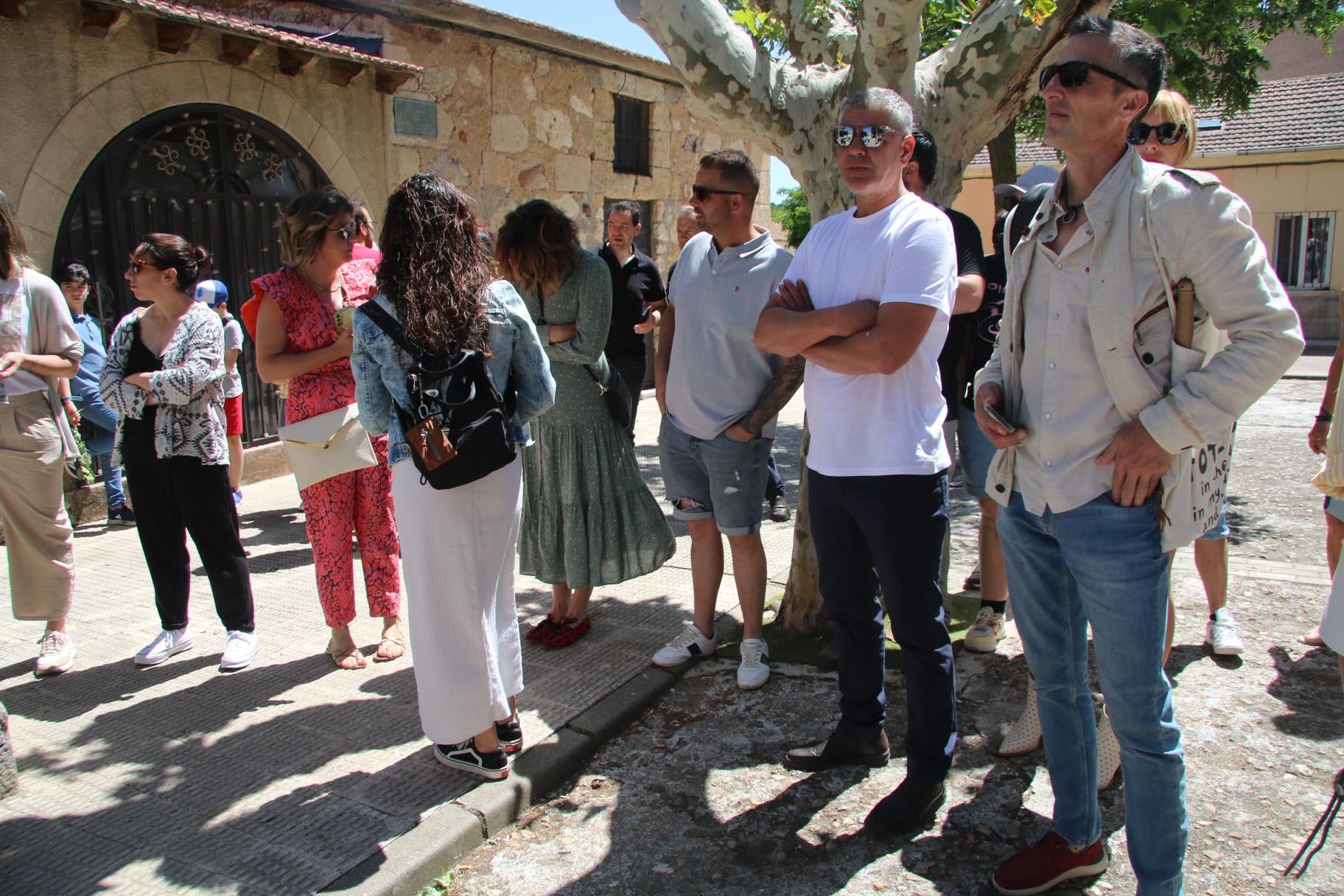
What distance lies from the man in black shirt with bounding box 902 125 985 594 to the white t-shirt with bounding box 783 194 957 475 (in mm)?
226

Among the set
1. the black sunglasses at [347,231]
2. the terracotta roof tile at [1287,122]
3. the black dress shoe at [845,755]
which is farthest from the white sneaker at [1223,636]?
the terracotta roof tile at [1287,122]

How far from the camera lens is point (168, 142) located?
25.1 ft

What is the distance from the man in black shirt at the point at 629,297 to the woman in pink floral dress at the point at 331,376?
2029 mm

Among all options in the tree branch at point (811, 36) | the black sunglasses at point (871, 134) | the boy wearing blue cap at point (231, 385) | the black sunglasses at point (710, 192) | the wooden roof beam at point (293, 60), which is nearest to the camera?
the black sunglasses at point (871, 134)

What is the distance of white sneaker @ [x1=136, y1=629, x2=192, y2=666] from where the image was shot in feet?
13.9

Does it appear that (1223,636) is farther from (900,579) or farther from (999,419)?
(999,419)

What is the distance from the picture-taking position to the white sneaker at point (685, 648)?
4.10m

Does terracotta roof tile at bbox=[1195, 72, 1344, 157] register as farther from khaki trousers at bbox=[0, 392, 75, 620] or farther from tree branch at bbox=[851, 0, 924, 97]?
khaki trousers at bbox=[0, 392, 75, 620]

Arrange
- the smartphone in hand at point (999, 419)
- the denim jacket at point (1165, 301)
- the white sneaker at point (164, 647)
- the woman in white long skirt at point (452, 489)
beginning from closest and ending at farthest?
the denim jacket at point (1165, 301), the smartphone in hand at point (999, 419), the woman in white long skirt at point (452, 489), the white sneaker at point (164, 647)

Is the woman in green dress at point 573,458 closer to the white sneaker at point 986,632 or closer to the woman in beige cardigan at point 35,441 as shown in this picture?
the white sneaker at point 986,632

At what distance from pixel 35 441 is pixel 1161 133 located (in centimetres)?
429

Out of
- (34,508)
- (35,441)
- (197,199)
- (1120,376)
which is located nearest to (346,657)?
(34,508)

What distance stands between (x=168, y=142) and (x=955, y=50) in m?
6.18

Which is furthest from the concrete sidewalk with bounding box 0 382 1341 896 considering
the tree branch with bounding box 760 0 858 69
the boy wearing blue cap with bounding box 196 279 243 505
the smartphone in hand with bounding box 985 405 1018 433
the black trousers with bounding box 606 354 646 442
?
the tree branch with bounding box 760 0 858 69
